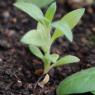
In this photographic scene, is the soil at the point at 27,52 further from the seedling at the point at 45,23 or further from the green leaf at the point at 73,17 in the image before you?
the green leaf at the point at 73,17

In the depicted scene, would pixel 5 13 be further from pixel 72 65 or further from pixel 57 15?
pixel 72 65

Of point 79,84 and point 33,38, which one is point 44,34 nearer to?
point 33,38

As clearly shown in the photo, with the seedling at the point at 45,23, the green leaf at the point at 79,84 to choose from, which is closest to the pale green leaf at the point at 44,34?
the seedling at the point at 45,23

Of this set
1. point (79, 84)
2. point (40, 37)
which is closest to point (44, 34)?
point (40, 37)

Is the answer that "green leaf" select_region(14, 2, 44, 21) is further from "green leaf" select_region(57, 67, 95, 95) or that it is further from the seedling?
"green leaf" select_region(57, 67, 95, 95)

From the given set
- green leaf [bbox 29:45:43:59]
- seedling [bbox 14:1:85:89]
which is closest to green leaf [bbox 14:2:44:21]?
seedling [bbox 14:1:85:89]

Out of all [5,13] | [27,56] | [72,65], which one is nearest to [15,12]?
[5,13]

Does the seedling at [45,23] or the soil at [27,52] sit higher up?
the seedling at [45,23]
